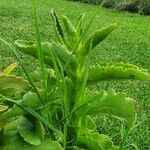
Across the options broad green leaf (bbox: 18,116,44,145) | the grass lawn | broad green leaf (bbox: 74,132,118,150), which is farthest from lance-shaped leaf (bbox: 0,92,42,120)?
the grass lawn

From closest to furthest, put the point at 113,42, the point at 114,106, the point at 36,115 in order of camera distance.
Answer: the point at 36,115 < the point at 114,106 < the point at 113,42

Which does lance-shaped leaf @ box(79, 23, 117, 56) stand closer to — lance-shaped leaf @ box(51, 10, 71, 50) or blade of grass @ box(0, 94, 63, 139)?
lance-shaped leaf @ box(51, 10, 71, 50)

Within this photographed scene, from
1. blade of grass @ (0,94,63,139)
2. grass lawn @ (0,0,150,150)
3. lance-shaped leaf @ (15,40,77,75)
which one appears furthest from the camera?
grass lawn @ (0,0,150,150)

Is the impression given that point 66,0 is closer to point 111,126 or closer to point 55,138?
point 111,126

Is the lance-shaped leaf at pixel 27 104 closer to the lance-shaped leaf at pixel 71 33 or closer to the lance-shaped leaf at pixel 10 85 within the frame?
the lance-shaped leaf at pixel 10 85

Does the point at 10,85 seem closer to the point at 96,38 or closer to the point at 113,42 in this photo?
the point at 96,38

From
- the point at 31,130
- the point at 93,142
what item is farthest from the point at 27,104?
the point at 93,142

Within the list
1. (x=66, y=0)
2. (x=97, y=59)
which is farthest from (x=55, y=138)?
(x=66, y=0)

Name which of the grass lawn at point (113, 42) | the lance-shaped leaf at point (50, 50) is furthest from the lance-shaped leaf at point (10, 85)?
the grass lawn at point (113, 42)
